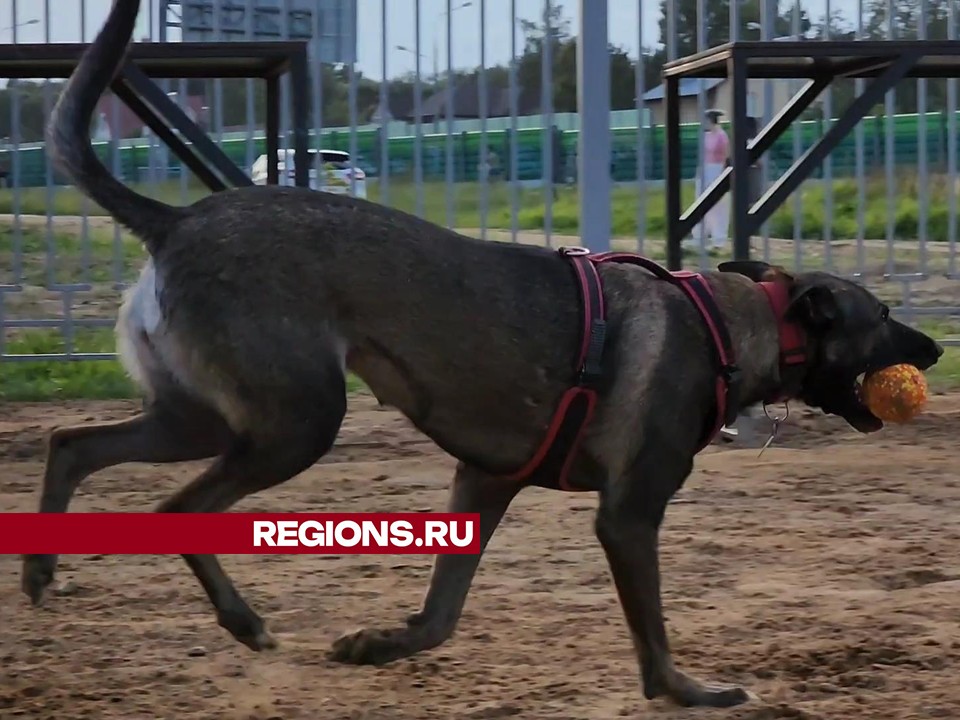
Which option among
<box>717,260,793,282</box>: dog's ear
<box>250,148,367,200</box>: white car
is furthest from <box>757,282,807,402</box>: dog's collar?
<box>250,148,367,200</box>: white car

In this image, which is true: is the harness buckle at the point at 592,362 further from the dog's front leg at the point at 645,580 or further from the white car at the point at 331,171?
the white car at the point at 331,171

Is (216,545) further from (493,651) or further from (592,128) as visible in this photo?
(592,128)

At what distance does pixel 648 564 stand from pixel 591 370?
0.54 metres

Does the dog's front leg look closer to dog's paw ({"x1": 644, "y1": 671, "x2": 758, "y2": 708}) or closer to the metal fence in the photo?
dog's paw ({"x1": 644, "y1": 671, "x2": 758, "y2": 708})

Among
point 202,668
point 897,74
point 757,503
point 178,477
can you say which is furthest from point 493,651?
point 897,74

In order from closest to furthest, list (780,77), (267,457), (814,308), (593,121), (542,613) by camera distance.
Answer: (267,457) < (814,308) < (542,613) < (780,77) < (593,121)

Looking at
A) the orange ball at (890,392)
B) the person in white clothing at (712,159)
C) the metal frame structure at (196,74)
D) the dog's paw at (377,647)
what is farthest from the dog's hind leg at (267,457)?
the person in white clothing at (712,159)

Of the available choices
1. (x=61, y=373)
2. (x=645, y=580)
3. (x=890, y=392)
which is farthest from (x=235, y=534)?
(x=61, y=373)

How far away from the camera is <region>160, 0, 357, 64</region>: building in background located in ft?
28.8

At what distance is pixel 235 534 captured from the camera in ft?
14.0

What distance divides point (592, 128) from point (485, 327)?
16.5ft

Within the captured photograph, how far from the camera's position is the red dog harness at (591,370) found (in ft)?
13.1

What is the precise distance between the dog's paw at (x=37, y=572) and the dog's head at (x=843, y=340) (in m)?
2.19

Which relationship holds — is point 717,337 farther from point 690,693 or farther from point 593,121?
point 593,121
